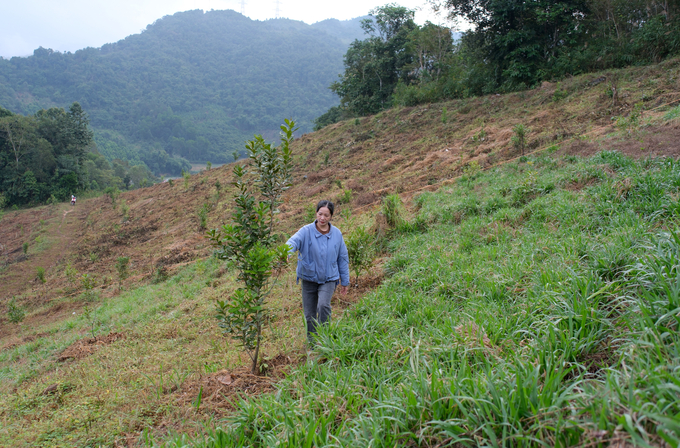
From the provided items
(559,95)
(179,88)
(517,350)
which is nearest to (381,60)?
(559,95)

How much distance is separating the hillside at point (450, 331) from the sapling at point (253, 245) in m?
0.48

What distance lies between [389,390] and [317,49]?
171667 millimetres

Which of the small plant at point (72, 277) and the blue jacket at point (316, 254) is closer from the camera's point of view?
the blue jacket at point (316, 254)

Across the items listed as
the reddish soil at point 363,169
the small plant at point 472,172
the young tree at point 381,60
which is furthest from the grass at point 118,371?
the young tree at point 381,60

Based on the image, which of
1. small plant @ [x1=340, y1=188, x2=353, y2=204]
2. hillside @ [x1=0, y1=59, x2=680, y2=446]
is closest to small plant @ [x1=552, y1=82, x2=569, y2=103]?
hillside @ [x1=0, y1=59, x2=680, y2=446]

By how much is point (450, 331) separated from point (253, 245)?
1.75 metres

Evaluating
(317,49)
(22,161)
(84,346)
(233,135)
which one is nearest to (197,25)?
(317,49)

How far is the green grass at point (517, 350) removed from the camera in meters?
1.44

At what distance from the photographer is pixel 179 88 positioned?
122062mm

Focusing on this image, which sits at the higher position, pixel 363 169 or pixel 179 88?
pixel 179 88

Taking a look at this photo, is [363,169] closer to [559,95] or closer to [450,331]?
[559,95]

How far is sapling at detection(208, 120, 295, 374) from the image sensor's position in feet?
9.54

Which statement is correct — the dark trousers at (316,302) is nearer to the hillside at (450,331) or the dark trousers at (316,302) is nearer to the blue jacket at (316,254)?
the blue jacket at (316,254)

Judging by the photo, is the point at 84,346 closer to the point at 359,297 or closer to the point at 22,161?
the point at 359,297
